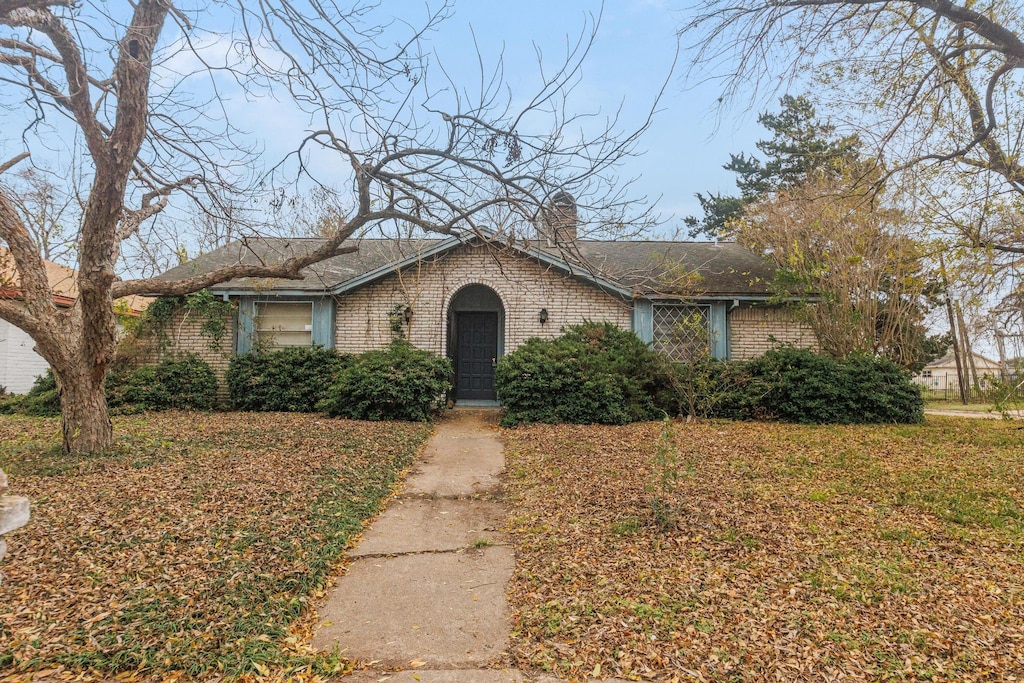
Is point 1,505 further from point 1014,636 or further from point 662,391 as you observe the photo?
point 662,391

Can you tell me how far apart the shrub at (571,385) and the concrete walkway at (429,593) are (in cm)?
384

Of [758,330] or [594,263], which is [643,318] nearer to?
[594,263]

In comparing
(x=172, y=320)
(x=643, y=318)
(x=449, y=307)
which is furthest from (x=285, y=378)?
(x=643, y=318)

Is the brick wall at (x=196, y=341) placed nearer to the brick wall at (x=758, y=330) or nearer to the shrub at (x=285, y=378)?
the shrub at (x=285, y=378)

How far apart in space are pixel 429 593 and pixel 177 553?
1905 millimetres

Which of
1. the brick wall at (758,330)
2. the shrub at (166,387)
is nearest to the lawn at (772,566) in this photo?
the brick wall at (758,330)

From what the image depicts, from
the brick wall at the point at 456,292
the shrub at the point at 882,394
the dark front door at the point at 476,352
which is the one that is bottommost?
the shrub at the point at 882,394

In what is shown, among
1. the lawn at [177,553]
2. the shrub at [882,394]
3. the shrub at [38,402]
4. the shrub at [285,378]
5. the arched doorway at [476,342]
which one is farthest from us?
the arched doorway at [476,342]

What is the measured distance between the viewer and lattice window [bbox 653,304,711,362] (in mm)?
12555

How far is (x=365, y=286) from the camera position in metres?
12.8

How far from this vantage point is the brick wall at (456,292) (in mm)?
12703

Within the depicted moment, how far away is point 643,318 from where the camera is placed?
12.7 meters

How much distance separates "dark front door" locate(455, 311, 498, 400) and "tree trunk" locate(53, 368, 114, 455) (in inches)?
Answer: 312

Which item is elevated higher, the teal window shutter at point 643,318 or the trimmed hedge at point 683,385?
the teal window shutter at point 643,318
